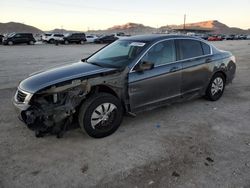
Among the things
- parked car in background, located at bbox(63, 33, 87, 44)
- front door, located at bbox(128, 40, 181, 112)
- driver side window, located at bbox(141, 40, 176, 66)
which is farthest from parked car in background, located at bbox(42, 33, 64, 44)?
front door, located at bbox(128, 40, 181, 112)

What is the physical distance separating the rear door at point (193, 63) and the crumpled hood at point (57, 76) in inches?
68.1

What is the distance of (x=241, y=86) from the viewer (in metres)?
7.93

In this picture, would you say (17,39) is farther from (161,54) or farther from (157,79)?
(157,79)

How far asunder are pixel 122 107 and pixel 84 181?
1.69 m

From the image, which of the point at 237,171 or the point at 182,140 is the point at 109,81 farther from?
the point at 237,171

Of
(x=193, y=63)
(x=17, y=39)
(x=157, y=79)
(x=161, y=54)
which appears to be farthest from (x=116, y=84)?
(x=17, y=39)

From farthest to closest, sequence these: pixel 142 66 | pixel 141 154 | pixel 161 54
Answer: pixel 161 54, pixel 142 66, pixel 141 154

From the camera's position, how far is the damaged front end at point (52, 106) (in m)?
3.79

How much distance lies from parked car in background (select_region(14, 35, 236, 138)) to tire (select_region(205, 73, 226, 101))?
0.16 ft

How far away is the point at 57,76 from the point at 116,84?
38.3 inches

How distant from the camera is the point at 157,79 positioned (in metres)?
4.80

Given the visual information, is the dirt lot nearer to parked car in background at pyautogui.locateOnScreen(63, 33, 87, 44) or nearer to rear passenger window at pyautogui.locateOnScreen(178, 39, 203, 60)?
rear passenger window at pyautogui.locateOnScreen(178, 39, 203, 60)

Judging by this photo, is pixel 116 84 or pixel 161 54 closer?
pixel 116 84

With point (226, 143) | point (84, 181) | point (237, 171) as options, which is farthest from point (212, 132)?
point (84, 181)
